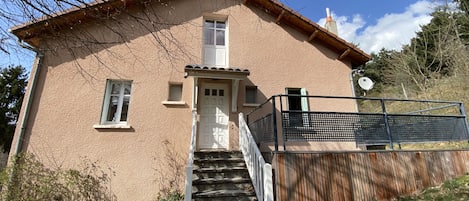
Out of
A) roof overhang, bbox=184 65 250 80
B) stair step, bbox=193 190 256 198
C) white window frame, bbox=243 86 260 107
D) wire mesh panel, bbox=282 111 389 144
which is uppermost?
roof overhang, bbox=184 65 250 80

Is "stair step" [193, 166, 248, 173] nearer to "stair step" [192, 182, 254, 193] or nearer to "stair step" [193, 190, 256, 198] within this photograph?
"stair step" [192, 182, 254, 193]

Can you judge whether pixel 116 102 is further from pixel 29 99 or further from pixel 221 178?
pixel 221 178

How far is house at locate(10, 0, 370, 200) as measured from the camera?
599 centimetres

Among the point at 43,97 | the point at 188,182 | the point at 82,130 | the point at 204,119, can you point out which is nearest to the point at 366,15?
the point at 204,119

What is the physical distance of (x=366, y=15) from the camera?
542 cm

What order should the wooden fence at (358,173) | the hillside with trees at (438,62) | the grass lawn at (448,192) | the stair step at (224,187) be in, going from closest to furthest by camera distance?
the wooden fence at (358,173) < the grass lawn at (448,192) < the stair step at (224,187) < the hillside with trees at (438,62)

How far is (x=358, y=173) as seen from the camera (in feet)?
15.9

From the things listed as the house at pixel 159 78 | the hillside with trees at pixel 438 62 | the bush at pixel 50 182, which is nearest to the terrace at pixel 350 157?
the house at pixel 159 78

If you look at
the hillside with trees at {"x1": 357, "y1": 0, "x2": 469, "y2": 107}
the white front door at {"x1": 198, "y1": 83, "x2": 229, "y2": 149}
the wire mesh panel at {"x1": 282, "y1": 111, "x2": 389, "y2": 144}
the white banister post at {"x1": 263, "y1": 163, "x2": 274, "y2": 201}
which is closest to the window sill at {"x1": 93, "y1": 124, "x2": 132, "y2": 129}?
the white front door at {"x1": 198, "y1": 83, "x2": 229, "y2": 149}

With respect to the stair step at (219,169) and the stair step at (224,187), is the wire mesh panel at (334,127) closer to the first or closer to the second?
the stair step at (224,187)

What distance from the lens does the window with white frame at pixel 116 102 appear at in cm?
646

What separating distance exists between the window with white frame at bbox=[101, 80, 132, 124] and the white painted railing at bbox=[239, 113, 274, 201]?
12.0 ft

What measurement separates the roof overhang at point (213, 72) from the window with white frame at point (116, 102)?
2.22m

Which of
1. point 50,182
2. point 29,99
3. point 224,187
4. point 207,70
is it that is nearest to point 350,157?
point 224,187
